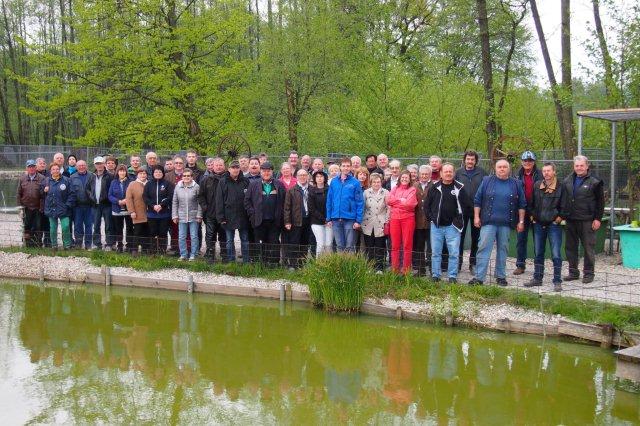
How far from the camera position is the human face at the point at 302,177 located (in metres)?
9.91

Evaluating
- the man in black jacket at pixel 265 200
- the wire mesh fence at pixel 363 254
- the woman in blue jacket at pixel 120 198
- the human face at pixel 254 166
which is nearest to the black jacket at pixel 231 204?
the man in black jacket at pixel 265 200

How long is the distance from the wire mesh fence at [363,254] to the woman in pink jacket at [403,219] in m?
0.11

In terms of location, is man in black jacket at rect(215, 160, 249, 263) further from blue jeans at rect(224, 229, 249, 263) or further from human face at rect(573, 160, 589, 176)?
human face at rect(573, 160, 589, 176)

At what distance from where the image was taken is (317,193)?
9.80 metres

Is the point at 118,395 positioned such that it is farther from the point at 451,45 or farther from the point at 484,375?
the point at 451,45

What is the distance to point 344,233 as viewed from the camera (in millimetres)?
9789

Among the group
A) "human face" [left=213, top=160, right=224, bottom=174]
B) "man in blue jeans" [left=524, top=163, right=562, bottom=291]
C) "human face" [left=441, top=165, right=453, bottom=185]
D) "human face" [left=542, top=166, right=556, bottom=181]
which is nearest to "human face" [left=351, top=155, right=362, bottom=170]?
"human face" [left=441, top=165, right=453, bottom=185]

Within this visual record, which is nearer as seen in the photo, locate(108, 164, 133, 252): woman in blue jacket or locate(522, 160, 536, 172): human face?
locate(522, 160, 536, 172): human face

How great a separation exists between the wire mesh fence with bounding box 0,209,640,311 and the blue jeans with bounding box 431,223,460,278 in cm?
10

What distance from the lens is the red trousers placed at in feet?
30.3

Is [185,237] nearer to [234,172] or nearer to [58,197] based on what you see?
[234,172]

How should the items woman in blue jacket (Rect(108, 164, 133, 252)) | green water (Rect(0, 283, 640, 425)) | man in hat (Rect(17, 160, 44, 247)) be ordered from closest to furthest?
green water (Rect(0, 283, 640, 425))
woman in blue jacket (Rect(108, 164, 133, 252))
man in hat (Rect(17, 160, 44, 247))

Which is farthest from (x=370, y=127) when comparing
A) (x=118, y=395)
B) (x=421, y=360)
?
(x=118, y=395)

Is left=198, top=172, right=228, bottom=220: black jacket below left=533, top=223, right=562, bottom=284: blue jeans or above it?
above
